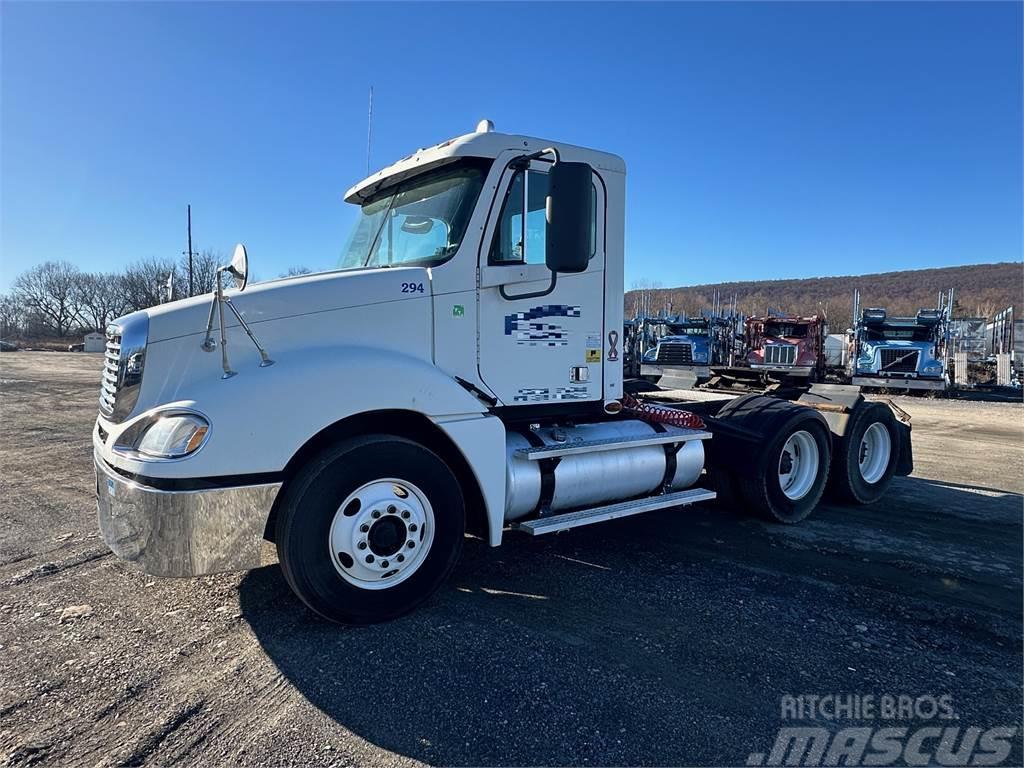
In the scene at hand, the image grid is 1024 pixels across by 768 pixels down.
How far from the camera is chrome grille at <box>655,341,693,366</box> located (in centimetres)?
2517

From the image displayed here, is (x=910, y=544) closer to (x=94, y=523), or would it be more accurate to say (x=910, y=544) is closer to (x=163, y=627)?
(x=163, y=627)

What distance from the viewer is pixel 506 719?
8.77 feet

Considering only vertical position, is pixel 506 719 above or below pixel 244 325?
Answer: below

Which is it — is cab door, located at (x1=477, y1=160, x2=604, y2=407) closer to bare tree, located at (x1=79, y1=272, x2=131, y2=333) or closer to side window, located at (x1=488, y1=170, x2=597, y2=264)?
side window, located at (x1=488, y1=170, x2=597, y2=264)

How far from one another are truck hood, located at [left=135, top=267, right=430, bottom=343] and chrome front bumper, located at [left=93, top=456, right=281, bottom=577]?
0.87 m

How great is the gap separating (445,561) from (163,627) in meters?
1.58

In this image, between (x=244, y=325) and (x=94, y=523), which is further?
(x=94, y=523)

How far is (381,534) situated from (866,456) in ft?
18.5

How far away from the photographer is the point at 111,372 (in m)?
3.73

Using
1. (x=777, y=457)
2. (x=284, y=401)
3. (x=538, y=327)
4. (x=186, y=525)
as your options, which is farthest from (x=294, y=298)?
(x=777, y=457)

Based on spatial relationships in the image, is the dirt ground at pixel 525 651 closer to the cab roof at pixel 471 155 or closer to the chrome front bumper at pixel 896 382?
the cab roof at pixel 471 155

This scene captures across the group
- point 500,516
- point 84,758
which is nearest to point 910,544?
point 500,516

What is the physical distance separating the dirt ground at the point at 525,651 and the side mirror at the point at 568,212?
2152mm

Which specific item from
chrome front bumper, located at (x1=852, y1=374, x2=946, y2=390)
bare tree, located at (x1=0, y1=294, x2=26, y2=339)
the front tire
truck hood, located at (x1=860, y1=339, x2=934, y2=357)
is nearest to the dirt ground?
the front tire
